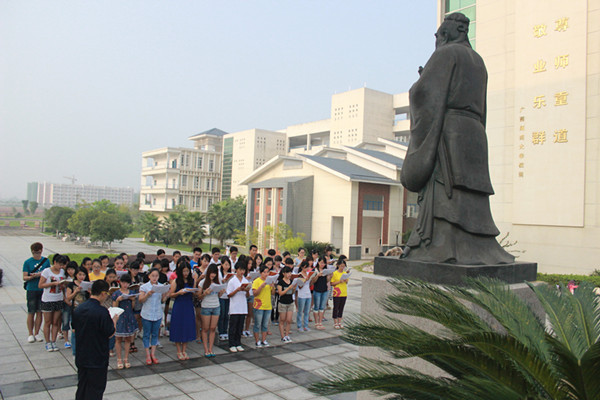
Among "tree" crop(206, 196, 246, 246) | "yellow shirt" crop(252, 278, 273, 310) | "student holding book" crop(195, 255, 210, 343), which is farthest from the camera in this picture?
"tree" crop(206, 196, 246, 246)

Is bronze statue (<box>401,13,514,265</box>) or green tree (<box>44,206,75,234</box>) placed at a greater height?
bronze statue (<box>401,13,514,265</box>)

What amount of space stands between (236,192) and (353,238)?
32433 millimetres

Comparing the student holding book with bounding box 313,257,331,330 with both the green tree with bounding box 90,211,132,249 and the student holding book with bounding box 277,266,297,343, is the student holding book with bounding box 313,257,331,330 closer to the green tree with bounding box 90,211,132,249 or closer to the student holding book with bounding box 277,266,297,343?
the student holding book with bounding box 277,266,297,343

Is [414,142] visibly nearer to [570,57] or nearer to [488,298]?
[488,298]

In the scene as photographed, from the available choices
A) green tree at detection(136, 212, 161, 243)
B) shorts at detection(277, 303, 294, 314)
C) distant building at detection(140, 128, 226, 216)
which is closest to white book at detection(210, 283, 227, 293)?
shorts at detection(277, 303, 294, 314)

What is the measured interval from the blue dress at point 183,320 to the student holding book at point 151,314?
0.98 ft

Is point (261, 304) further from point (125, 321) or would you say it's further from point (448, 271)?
point (448, 271)

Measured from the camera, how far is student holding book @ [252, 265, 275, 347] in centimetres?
813

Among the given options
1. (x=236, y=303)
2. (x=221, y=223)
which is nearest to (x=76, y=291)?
(x=236, y=303)

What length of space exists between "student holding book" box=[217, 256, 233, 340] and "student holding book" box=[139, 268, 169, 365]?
1.35 metres

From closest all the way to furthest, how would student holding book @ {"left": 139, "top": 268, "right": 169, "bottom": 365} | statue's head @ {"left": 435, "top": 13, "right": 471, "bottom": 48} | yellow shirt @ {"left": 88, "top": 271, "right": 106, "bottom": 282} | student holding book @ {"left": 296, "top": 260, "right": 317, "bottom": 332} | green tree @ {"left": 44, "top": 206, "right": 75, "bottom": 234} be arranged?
statue's head @ {"left": 435, "top": 13, "right": 471, "bottom": 48} → student holding book @ {"left": 139, "top": 268, "right": 169, "bottom": 365} → yellow shirt @ {"left": 88, "top": 271, "right": 106, "bottom": 282} → student holding book @ {"left": 296, "top": 260, "right": 317, "bottom": 332} → green tree @ {"left": 44, "top": 206, "right": 75, "bottom": 234}

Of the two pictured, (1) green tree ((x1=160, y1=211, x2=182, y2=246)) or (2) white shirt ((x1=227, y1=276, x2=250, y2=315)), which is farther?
(1) green tree ((x1=160, y1=211, x2=182, y2=246))

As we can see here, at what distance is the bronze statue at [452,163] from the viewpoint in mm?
4668

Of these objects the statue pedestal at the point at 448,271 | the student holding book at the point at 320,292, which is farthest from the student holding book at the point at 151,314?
the student holding book at the point at 320,292
